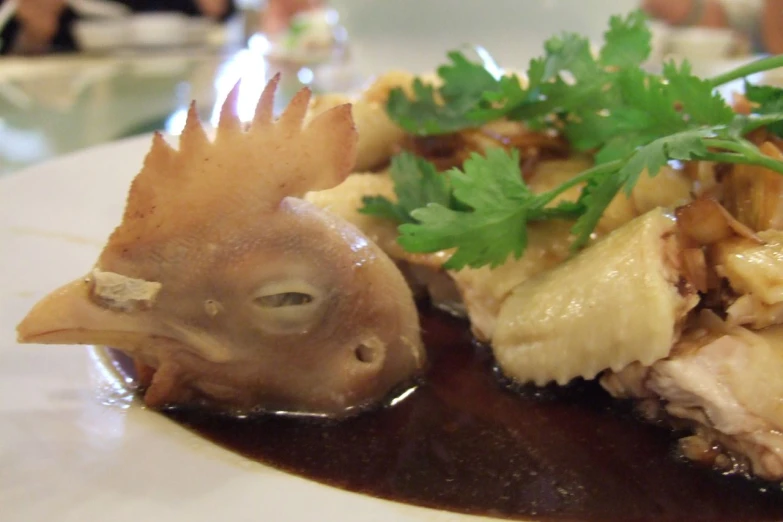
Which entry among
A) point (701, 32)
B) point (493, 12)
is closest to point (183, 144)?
point (493, 12)

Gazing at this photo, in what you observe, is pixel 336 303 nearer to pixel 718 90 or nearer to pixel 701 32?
pixel 718 90

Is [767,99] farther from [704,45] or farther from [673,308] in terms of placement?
[704,45]

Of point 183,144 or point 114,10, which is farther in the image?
point 114,10

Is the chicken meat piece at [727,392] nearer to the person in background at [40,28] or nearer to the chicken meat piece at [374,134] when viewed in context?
the chicken meat piece at [374,134]

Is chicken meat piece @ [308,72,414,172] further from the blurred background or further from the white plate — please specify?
the white plate

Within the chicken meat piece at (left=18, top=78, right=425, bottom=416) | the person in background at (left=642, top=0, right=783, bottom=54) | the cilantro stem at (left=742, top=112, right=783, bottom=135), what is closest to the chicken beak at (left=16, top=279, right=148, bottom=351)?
the chicken meat piece at (left=18, top=78, right=425, bottom=416)

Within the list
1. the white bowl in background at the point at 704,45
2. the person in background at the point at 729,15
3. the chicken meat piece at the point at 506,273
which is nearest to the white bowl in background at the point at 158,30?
the person in background at the point at 729,15

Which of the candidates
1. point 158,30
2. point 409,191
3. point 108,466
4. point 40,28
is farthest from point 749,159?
point 40,28
